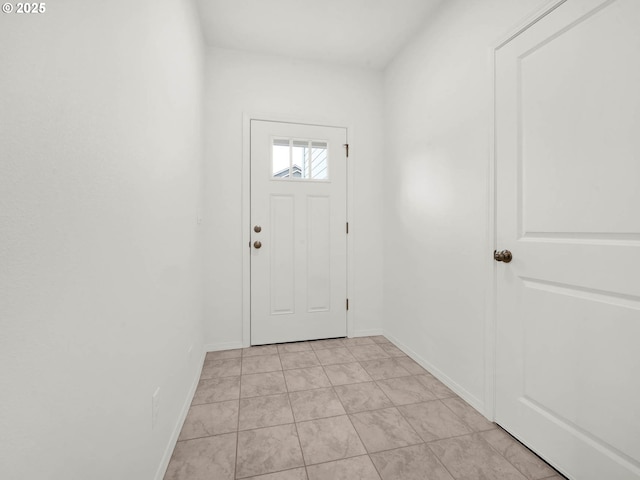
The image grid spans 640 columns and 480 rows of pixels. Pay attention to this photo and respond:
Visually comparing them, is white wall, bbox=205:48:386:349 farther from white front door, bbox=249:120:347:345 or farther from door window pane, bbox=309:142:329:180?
door window pane, bbox=309:142:329:180

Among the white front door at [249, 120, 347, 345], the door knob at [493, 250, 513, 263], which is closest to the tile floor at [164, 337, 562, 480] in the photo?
the white front door at [249, 120, 347, 345]

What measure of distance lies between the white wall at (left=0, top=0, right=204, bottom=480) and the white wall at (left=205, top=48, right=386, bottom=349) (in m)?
1.18

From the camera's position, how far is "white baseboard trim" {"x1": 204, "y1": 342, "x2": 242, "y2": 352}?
2.50 m

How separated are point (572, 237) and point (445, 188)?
0.89 meters

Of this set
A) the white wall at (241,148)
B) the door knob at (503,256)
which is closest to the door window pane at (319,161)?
the white wall at (241,148)

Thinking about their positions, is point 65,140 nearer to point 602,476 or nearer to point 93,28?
point 93,28

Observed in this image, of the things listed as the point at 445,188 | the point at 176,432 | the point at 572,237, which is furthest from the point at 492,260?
the point at 176,432

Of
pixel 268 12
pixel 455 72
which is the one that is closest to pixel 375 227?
pixel 455 72

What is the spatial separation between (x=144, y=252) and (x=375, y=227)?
7.15ft

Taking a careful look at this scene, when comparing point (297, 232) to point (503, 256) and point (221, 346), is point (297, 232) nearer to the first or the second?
point (221, 346)

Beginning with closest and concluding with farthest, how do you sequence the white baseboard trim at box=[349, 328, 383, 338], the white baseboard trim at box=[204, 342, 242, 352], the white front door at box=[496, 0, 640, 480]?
1. the white front door at box=[496, 0, 640, 480]
2. the white baseboard trim at box=[204, 342, 242, 352]
3. the white baseboard trim at box=[349, 328, 383, 338]

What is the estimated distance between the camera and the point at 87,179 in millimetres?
696

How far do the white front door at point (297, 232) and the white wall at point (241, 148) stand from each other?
0.41 ft

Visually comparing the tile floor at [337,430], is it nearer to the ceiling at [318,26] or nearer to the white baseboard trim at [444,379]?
the white baseboard trim at [444,379]
